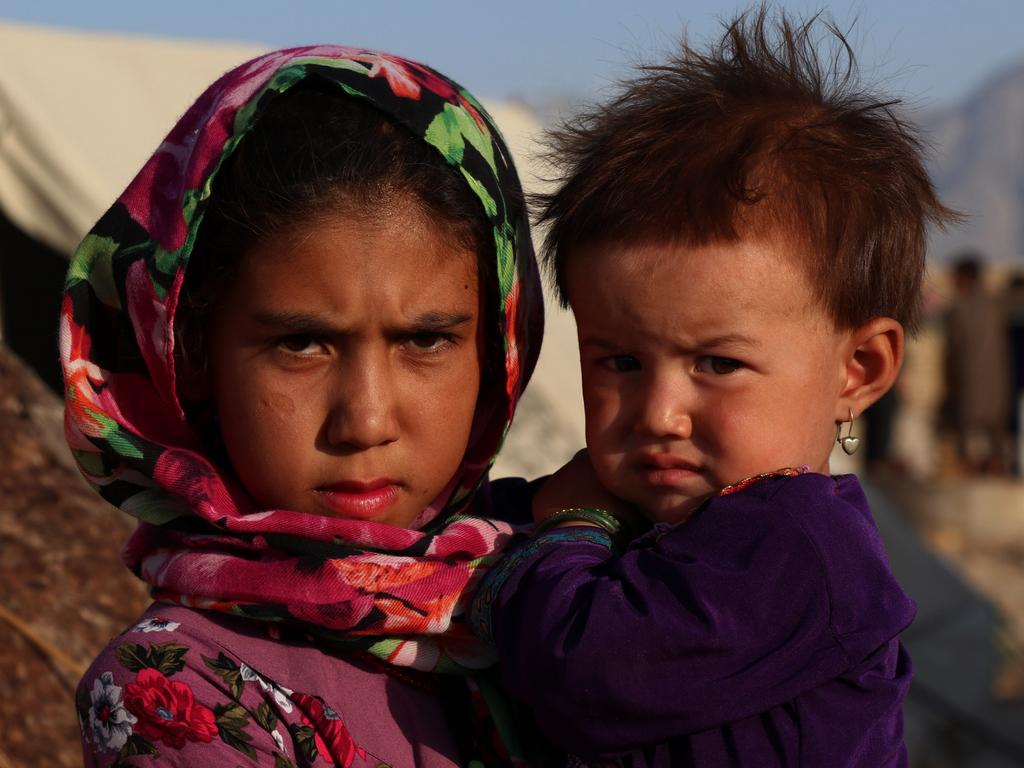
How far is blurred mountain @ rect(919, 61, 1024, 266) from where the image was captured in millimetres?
109500

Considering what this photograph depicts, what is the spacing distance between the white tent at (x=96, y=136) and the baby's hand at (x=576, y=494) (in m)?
3.28

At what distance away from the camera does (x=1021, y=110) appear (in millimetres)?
134250

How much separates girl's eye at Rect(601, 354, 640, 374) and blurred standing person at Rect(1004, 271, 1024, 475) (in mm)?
10693

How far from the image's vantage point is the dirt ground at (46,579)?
267 centimetres

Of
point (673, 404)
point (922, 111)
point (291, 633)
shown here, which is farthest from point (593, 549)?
point (922, 111)

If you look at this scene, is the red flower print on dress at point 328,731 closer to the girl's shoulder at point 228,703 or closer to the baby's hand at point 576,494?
the girl's shoulder at point 228,703

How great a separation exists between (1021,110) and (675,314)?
143 metres

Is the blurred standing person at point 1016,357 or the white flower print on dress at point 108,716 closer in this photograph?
the white flower print on dress at point 108,716

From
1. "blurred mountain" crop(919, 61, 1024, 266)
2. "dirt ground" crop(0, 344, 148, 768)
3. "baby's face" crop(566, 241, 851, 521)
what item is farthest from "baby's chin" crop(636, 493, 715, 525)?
"blurred mountain" crop(919, 61, 1024, 266)

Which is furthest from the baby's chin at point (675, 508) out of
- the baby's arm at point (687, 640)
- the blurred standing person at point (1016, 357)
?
the blurred standing person at point (1016, 357)

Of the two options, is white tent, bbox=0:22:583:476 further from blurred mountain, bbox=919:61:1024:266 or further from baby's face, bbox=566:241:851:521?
blurred mountain, bbox=919:61:1024:266

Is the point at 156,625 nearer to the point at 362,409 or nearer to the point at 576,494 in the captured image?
the point at 362,409

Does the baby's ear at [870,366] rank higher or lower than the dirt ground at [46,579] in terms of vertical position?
higher

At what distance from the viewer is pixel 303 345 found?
5.66 feet
